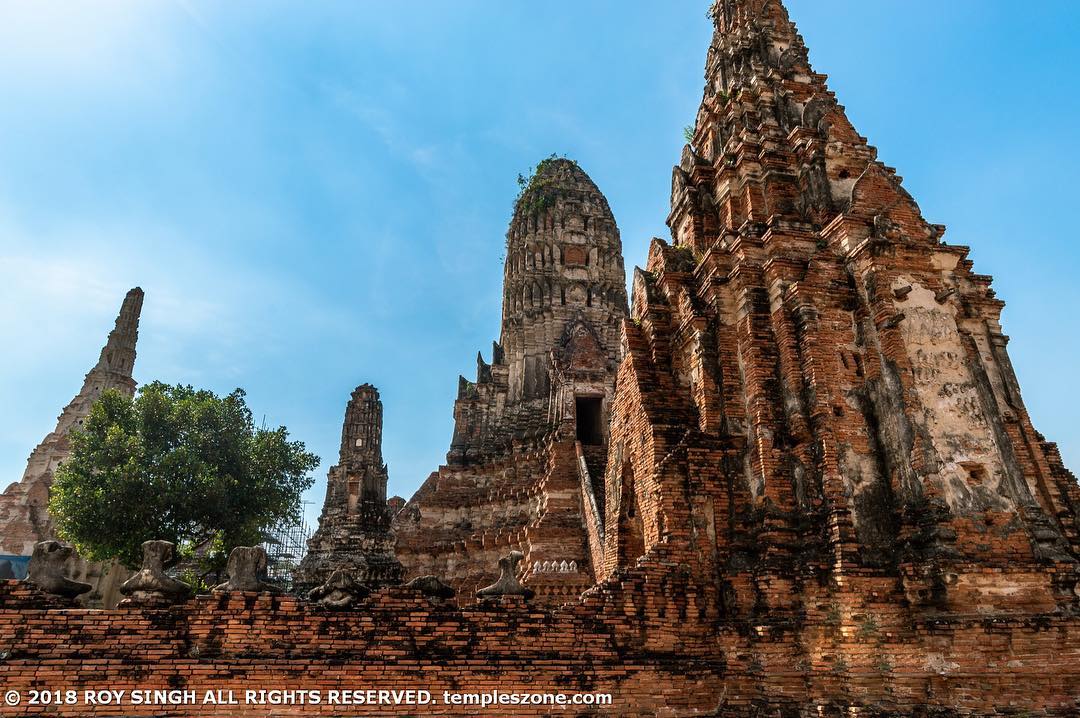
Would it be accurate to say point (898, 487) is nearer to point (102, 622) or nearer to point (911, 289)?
point (911, 289)

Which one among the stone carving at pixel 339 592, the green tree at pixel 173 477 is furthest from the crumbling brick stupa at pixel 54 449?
the stone carving at pixel 339 592

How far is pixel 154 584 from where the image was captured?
26.0 ft

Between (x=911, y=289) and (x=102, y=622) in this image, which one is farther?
(x=911, y=289)

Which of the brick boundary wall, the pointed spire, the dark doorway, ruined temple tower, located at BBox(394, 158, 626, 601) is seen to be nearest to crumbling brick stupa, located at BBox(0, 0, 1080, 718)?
the brick boundary wall

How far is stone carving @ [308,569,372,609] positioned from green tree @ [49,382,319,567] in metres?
16.1

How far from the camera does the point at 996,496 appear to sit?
28.3 feet

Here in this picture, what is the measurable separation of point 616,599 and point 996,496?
489cm

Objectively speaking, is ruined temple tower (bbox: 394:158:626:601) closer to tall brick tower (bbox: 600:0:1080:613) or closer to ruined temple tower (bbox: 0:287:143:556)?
tall brick tower (bbox: 600:0:1080:613)

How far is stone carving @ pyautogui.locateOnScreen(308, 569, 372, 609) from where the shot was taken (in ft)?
26.8

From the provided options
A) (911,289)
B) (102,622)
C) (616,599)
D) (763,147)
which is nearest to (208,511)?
(102,622)

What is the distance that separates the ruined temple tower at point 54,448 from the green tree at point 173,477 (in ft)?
58.1

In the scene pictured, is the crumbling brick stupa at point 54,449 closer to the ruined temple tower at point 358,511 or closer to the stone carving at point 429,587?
the ruined temple tower at point 358,511

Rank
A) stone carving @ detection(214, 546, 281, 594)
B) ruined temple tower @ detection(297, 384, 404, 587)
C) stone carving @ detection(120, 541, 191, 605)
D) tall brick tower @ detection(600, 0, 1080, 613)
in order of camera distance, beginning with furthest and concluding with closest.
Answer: ruined temple tower @ detection(297, 384, 404, 587) → tall brick tower @ detection(600, 0, 1080, 613) → stone carving @ detection(214, 546, 281, 594) → stone carving @ detection(120, 541, 191, 605)

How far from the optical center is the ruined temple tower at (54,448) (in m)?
37.3
